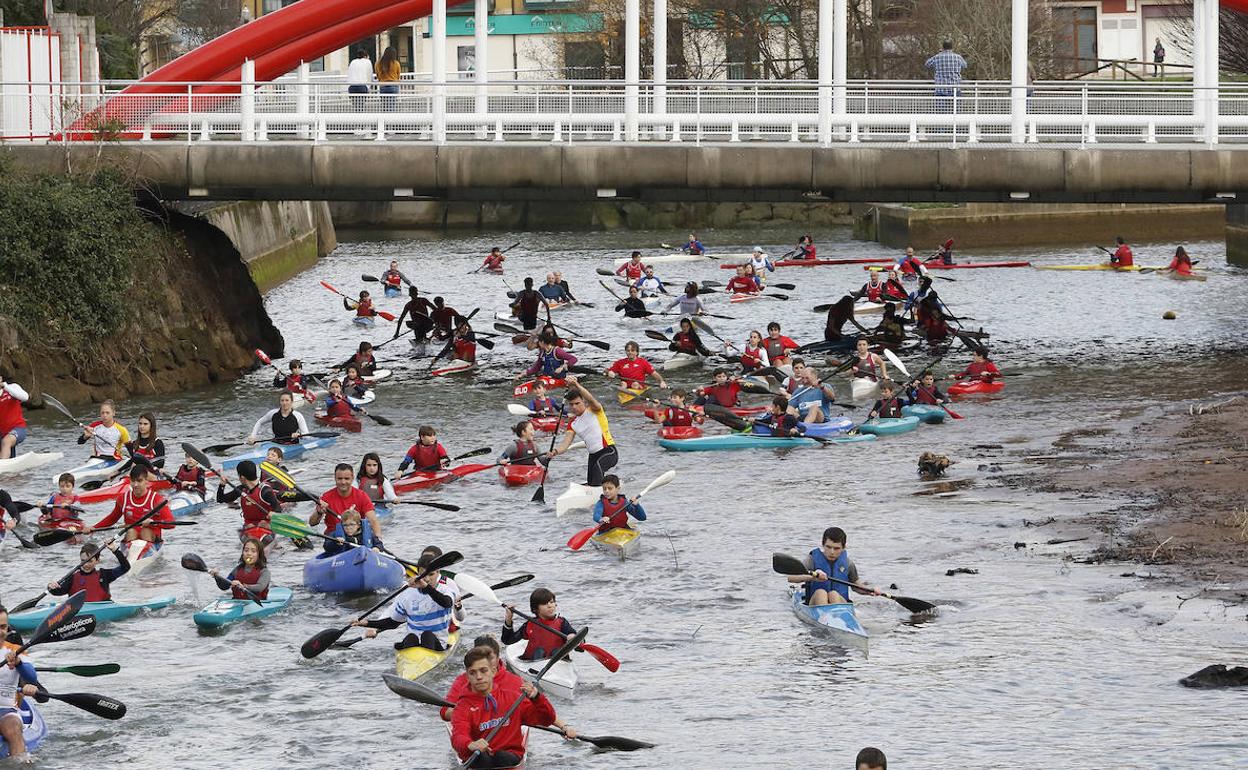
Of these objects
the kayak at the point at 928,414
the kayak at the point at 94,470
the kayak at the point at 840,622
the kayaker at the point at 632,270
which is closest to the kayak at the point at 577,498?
the kayak at the point at 840,622

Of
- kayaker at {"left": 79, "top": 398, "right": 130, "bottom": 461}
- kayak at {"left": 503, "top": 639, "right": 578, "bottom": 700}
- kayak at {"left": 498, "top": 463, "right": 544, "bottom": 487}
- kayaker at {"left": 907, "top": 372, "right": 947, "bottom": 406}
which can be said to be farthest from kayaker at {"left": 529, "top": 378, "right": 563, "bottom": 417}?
kayak at {"left": 503, "top": 639, "right": 578, "bottom": 700}

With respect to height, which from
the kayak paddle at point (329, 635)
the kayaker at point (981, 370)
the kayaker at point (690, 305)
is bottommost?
the kayak paddle at point (329, 635)

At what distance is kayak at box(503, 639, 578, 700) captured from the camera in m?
18.6

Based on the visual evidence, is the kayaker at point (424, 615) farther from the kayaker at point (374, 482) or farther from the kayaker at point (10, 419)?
the kayaker at point (10, 419)

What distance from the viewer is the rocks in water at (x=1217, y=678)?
18312 millimetres

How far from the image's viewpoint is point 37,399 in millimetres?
34594

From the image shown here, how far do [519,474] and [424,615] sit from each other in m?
9.23

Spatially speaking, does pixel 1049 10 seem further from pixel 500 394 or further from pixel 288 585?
pixel 288 585

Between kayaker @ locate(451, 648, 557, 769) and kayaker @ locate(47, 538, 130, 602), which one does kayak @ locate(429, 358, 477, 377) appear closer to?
kayaker @ locate(47, 538, 130, 602)

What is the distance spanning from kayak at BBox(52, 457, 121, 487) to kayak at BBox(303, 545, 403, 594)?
7.15 m

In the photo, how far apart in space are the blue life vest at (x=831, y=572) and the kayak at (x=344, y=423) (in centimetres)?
1433

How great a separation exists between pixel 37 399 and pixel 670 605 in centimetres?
1736

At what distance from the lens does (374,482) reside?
25547mm

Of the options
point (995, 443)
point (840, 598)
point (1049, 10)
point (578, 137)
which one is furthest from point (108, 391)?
point (1049, 10)
